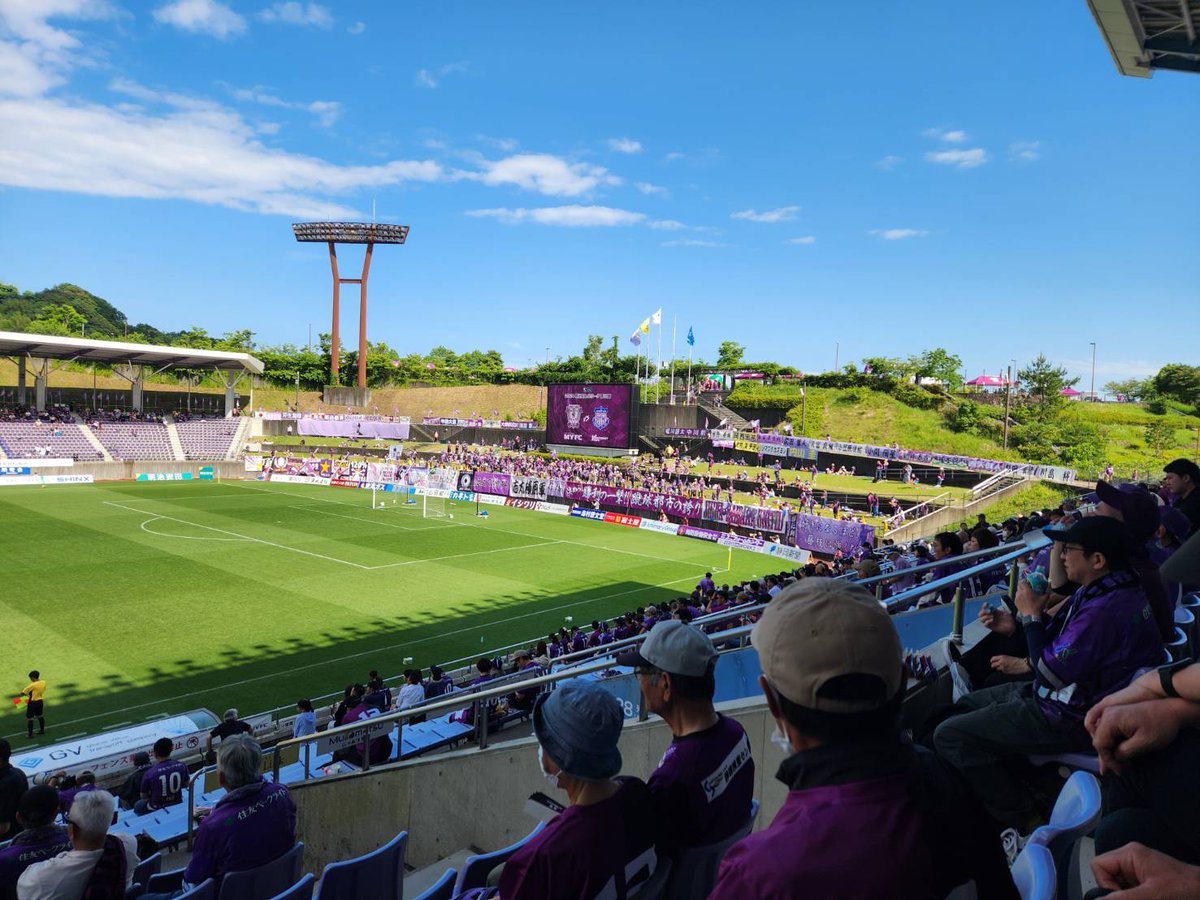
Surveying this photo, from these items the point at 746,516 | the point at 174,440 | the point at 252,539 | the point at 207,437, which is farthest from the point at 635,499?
the point at 174,440

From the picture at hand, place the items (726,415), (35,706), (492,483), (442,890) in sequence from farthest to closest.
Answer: (726,415)
(492,483)
(35,706)
(442,890)

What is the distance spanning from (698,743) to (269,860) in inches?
124

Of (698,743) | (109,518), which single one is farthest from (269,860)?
(109,518)

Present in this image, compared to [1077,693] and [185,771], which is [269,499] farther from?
[1077,693]

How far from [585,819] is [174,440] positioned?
61837 mm

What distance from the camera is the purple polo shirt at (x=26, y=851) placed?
14.1ft

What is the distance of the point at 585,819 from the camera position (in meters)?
2.34

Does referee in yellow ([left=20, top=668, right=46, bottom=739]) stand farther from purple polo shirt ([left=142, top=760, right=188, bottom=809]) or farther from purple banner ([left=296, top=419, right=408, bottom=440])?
purple banner ([left=296, top=419, right=408, bottom=440])

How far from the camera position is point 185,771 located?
10039mm

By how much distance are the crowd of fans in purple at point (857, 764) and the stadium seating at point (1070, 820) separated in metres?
0.10

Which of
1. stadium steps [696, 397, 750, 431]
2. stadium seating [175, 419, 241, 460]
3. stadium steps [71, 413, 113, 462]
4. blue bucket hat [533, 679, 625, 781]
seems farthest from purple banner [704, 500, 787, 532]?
stadium steps [71, 413, 113, 462]

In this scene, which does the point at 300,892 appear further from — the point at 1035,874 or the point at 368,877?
the point at 1035,874

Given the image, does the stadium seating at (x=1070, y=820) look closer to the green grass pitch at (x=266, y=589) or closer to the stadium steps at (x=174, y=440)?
the green grass pitch at (x=266, y=589)

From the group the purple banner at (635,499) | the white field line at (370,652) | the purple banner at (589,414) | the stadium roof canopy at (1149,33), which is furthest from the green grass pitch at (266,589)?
the stadium roof canopy at (1149,33)
